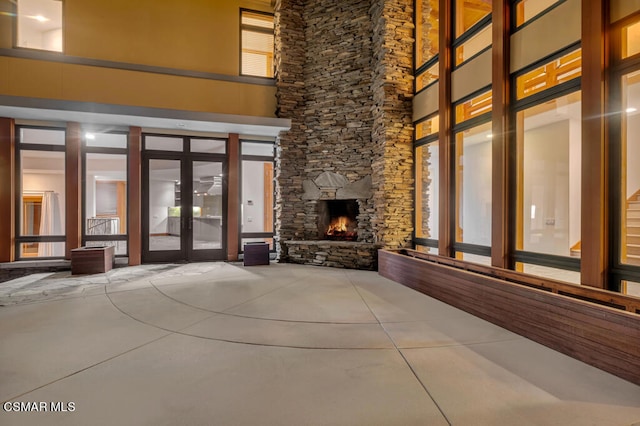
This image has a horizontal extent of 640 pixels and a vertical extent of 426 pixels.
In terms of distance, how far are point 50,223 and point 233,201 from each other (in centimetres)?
415

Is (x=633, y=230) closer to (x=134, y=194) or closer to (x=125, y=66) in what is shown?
(x=134, y=194)

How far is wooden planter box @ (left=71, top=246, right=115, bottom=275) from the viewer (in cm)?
673

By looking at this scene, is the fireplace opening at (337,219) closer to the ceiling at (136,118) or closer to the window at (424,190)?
the window at (424,190)

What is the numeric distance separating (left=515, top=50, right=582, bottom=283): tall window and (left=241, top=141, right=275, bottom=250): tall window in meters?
6.11

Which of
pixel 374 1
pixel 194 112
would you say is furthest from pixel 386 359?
pixel 374 1

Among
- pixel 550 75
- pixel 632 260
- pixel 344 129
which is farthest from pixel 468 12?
pixel 632 260

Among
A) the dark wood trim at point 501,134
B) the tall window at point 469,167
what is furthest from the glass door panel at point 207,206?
the dark wood trim at point 501,134

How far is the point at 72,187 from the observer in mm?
7391

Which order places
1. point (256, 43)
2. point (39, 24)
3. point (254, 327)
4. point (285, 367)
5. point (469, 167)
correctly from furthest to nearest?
point (256, 43), point (469, 167), point (39, 24), point (254, 327), point (285, 367)

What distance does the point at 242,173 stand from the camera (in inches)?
346

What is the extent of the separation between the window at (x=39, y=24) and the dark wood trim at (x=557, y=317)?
9.36m

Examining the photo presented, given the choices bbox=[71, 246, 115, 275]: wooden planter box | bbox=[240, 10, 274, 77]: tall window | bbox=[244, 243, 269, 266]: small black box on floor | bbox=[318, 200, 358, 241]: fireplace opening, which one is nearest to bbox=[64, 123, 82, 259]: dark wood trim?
bbox=[71, 246, 115, 275]: wooden planter box

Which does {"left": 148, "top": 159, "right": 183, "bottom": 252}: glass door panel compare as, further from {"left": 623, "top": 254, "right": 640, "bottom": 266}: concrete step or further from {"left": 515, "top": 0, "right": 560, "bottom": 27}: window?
{"left": 623, "top": 254, "right": 640, "bottom": 266}: concrete step

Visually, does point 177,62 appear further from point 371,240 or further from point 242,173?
point 371,240
